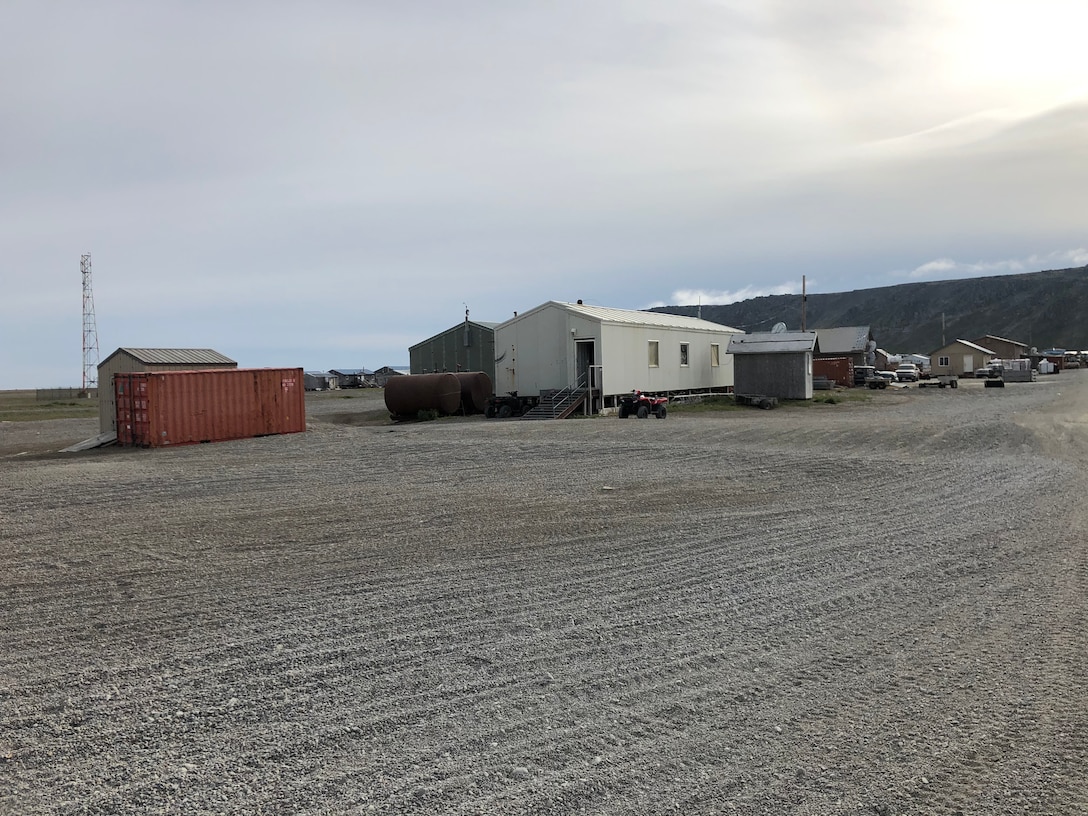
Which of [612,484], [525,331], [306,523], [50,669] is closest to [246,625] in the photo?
[50,669]

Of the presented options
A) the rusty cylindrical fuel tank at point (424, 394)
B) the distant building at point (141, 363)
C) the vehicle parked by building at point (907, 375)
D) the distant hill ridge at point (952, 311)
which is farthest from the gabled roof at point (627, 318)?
the distant hill ridge at point (952, 311)

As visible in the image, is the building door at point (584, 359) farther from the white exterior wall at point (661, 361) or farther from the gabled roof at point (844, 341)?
the gabled roof at point (844, 341)

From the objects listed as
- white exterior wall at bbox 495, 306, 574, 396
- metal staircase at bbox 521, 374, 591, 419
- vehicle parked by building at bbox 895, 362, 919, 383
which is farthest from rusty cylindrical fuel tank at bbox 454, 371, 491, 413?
vehicle parked by building at bbox 895, 362, 919, 383

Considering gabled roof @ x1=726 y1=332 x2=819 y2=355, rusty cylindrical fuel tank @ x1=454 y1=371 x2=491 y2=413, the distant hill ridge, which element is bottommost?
rusty cylindrical fuel tank @ x1=454 y1=371 x2=491 y2=413

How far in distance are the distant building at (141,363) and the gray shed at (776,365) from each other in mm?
19191

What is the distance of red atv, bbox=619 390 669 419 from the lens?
2566 centimetres

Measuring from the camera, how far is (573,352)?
2764 cm

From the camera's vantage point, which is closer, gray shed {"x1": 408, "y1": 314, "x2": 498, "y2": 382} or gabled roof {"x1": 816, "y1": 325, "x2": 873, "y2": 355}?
gray shed {"x1": 408, "y1": 314, "x2": 498, "y2": 382}

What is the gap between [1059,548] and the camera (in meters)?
7.81

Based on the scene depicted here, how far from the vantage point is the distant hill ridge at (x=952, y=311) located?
128 metres

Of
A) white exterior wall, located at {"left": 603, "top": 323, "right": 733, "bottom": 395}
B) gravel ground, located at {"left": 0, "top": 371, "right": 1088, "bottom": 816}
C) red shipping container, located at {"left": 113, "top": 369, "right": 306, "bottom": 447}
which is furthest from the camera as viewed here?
white exterior wall, located at {"left": 603, "top": 323, "right": 733, "bottom": 395}

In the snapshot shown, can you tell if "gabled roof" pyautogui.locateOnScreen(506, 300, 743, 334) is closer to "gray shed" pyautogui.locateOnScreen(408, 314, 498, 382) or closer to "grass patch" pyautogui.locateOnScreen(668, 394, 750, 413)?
"grass patch" pyautogui.locateOnScreen(668, 394, 750, 413)

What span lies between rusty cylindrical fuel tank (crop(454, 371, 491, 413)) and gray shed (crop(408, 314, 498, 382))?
5495mm

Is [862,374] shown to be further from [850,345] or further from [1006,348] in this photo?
[1006,348]
